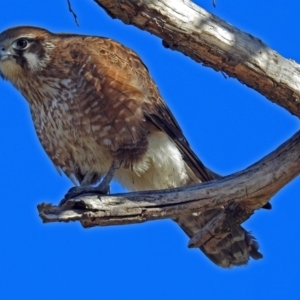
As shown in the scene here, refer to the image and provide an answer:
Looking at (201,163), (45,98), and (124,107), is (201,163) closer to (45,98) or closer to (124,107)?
(124,107)

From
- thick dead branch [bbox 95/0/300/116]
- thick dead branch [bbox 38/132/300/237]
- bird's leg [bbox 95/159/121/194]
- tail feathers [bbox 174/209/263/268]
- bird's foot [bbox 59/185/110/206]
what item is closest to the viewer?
thick dead branch [bbox 95/0/300/116]

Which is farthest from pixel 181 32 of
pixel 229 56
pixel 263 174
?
pixel 263 174

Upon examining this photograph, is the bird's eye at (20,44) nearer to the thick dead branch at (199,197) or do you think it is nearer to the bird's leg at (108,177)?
the bird's leg at (108,177)

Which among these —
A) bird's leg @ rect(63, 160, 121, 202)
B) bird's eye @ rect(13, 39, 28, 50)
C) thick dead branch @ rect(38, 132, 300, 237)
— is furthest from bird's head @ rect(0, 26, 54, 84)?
thick dead branch @ rect(38, 132, 300, 237)

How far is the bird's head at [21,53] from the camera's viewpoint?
6070mm

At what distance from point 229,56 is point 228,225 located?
128 centimetres

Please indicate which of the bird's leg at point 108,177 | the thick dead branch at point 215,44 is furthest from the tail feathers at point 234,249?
the thick dead branch at point 215,44

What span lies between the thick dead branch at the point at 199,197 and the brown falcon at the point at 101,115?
0.86m

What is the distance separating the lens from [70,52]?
20.0 ft

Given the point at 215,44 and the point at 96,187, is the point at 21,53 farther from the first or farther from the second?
the point at 215,44

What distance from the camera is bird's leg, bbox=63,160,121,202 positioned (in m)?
5.40

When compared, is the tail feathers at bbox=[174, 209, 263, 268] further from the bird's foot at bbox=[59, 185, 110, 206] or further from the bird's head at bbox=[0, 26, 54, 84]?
the bird's head at bbox=[0, 26, 54, 84]

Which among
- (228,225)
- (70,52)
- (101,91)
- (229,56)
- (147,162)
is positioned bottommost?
(228,225)

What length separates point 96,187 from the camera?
555 cm
